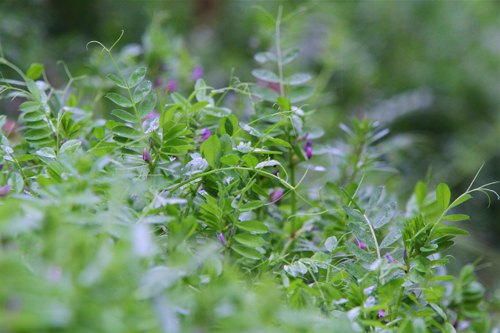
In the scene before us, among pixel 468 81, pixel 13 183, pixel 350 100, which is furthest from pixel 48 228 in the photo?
pixel 468 81

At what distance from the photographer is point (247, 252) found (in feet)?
1.02

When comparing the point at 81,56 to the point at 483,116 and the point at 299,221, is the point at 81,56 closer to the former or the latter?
the point at 299,221

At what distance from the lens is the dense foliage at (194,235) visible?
161mm

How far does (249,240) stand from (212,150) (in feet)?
0.26

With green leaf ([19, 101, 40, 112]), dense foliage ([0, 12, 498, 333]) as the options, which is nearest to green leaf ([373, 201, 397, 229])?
dense foliage ([0, 12, 498, 333])

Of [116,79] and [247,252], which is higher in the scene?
[116,79]

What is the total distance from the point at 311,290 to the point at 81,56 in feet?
3.22

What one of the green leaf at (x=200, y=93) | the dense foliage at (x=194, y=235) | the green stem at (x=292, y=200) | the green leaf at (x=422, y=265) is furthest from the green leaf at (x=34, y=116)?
the green leaf at (x=422, y=265)

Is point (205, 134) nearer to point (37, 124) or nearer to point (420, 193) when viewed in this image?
point (37, 124)

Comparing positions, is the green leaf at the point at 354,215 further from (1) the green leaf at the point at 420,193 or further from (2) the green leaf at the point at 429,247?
(1) the green leaf at the point at 420,193

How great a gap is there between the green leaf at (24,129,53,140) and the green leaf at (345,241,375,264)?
286 mm

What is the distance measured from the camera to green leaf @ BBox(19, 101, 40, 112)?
1.13 ft

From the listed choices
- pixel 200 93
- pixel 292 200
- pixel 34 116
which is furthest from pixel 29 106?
pixel 292 200

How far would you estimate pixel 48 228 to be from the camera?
0.17 metres
